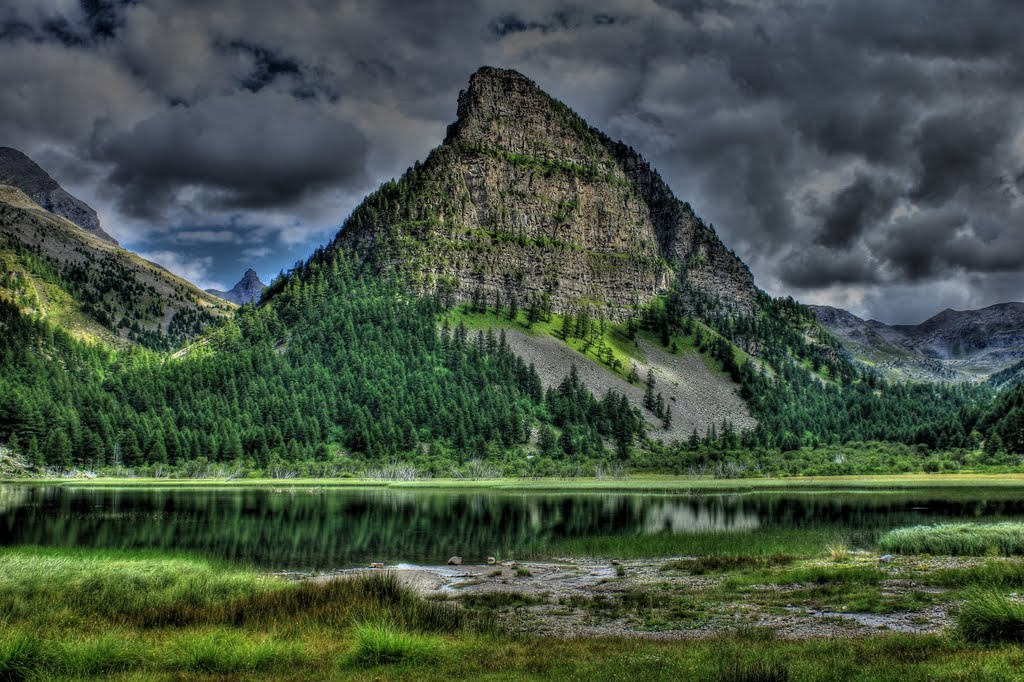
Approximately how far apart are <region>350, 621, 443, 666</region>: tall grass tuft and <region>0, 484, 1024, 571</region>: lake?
26175 mm

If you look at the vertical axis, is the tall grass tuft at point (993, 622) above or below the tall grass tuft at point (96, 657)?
above

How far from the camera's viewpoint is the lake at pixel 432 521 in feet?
164

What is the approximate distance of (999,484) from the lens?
354 ft

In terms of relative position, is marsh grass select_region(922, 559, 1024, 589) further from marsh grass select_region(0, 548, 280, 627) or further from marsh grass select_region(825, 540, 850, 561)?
marsh grass select_region(0, 548, 280, 627)

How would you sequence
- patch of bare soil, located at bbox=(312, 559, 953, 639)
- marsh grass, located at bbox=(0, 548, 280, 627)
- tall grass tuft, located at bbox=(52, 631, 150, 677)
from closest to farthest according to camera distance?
tall grass tuft, located at bbox=(52, 631, 150, 677) → patch of bare soil, located at bbox=(312, 559, 953, 639) → marsh grass, located at bbox=(0, 548, 280, 627)

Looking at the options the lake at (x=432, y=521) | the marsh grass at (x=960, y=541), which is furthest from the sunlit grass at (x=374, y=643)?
the lake at (x=432, y=521)

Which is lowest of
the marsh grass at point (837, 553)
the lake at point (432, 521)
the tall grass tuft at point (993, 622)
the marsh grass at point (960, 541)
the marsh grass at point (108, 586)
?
the lake at point (432, 521)

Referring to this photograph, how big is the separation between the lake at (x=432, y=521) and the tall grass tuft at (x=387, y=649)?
85.9ft

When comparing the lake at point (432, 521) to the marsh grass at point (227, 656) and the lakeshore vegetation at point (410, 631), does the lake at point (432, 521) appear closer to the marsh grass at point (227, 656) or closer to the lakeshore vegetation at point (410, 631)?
the lakeshore vegetation at point (410, 631)

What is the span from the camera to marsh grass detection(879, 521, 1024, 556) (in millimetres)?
39344

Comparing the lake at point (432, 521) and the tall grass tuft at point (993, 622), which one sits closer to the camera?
the tall grass tuft at point (993, 622)

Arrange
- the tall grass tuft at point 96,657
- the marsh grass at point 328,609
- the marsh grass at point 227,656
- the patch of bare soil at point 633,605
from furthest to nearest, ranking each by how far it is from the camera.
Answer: the patch of bare soil at point 633,605 → the marsh grass at point 328,609 → the marsh grass at point 227,656 → the tall grass tuft at point 96,657

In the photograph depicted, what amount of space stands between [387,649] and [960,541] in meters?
39.1

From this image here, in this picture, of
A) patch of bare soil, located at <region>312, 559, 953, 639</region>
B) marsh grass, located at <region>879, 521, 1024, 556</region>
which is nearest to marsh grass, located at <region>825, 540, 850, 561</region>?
marsh grass, located at <region>879, 521, 1024, 556</region>
